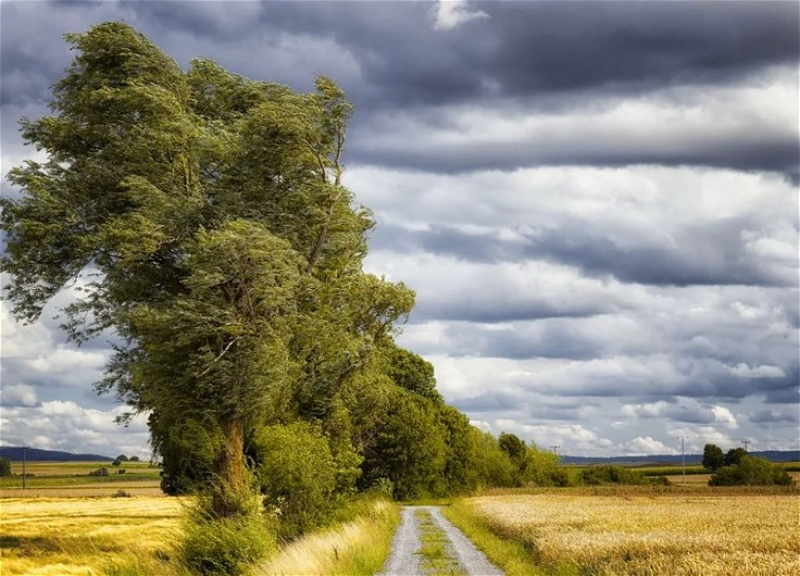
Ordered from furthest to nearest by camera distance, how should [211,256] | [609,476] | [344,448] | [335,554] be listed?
[609,476], [344,448], [211,256], [335,554]

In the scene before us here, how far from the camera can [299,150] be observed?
124ft

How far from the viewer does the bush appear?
28.3 m

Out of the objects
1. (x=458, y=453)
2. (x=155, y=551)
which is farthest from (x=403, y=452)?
(x=155, y=551)

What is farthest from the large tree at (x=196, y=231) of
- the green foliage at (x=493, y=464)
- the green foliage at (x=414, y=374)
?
the green foliage at (x=493, y=464)

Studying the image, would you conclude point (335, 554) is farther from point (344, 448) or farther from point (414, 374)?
point (414, 374)

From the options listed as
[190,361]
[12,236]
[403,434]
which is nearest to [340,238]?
[190,361]

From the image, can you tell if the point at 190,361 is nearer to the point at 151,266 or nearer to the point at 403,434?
the point at 151,266

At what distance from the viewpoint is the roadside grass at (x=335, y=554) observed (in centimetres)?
2522

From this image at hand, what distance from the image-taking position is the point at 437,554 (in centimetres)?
3381

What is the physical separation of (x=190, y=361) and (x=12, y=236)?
9488 mm

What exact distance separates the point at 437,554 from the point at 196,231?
612 inches

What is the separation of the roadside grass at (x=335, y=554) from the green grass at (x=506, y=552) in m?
4.08

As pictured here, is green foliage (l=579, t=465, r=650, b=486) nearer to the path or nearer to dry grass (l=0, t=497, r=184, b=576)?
dry grass (l=0, t=497, r=184, b=576)

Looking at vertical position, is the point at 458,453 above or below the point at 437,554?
above
